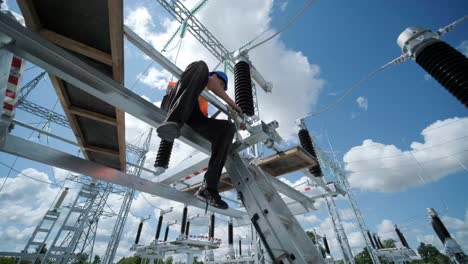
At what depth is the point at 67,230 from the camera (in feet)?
37.3

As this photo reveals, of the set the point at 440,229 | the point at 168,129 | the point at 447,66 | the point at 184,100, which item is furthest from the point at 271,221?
the point at 440,229

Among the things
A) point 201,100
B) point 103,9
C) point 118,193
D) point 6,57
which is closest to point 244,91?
point 201,100

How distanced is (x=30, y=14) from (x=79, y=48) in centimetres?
43

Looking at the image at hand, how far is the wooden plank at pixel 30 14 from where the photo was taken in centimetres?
173

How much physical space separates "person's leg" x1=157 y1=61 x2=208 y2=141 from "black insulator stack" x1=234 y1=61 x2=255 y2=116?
5.62ft

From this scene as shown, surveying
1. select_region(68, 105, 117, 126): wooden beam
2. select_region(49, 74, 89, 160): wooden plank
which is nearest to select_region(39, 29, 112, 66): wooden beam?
select_region(49, 74, 89, 160): wooden plank

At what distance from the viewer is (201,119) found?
8.07 feet

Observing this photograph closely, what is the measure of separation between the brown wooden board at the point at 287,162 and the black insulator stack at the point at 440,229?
619cm

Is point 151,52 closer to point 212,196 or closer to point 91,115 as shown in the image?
point 91,115

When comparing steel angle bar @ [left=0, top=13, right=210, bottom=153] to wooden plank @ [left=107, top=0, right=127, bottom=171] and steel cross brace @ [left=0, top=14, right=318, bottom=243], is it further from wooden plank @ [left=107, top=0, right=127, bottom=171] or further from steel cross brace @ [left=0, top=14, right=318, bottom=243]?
wooden plank @ [left=107, top=0, right=127, bottom=171]

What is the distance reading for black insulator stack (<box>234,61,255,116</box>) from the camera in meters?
3.77

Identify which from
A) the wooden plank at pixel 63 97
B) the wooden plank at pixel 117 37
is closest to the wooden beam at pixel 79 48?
the wooden plank at pixel 117 37

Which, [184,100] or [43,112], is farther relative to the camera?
[43,112]

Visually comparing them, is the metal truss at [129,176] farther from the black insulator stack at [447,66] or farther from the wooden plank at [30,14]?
the black insulator stack at [447,66]
